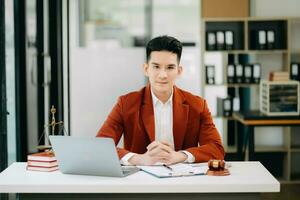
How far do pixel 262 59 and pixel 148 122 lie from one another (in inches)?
138

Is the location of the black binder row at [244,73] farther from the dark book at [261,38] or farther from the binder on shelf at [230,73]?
the dark book at [261,38]

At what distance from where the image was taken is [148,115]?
10.4 ft

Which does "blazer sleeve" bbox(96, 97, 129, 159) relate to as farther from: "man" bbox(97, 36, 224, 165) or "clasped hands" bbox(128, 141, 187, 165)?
"clasped hands" bbox(128, 141, 187, 165)

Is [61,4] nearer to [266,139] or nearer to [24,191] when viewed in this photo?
[266,139]

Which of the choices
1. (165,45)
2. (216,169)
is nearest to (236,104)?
(165,45)

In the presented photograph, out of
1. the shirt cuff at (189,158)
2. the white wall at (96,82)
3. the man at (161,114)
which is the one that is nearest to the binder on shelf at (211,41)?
the white wall at (96,82)

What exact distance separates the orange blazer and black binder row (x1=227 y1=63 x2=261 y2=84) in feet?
9.83

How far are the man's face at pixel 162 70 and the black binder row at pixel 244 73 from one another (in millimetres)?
3105

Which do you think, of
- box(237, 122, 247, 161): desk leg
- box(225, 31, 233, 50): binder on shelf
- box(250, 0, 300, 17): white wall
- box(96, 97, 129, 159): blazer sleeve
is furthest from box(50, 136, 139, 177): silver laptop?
box(250, 0, 300, 17): white wall

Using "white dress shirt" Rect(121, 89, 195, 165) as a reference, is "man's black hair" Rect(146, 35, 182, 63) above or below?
above

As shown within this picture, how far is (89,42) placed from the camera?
833 cm

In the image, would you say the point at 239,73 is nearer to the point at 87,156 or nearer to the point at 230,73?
the point at 230,73

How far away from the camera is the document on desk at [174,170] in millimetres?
2480

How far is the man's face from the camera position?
3057 millimetres
